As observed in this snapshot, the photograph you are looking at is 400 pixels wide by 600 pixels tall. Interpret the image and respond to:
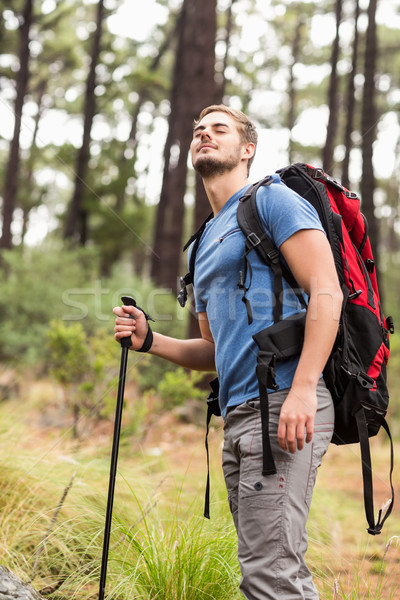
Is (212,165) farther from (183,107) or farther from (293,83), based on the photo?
(293,83)

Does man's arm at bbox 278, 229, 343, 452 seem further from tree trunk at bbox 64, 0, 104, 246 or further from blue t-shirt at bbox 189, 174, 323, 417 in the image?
tree trunk at bbox 64, 0, 104, 246

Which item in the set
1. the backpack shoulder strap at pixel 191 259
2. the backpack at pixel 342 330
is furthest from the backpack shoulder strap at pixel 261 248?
the backpack shoulder strap at pixel 191 259

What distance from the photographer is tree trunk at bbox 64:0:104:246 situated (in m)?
15.6

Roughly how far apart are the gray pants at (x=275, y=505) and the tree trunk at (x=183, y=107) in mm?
6391

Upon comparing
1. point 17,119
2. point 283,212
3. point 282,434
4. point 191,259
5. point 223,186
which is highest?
point 17,119

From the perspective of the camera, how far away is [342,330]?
2107 millimetres

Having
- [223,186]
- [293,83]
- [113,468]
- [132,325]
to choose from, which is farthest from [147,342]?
[293,83]

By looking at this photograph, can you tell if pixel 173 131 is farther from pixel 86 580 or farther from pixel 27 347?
pixel 86 580

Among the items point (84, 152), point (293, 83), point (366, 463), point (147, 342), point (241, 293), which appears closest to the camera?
point (366, 463)

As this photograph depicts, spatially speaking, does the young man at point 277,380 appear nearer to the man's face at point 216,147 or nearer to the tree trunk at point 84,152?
the man's face at point 216,147

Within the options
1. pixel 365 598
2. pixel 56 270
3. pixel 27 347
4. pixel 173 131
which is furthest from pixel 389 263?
pixel 365 598

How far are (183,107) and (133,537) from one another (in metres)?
7.23

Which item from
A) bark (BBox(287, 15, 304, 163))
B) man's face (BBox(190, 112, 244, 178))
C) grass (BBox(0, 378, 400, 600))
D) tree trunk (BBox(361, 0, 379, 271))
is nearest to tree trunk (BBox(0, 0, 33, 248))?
tree trunk (BBox(361, 0, 379, 271))

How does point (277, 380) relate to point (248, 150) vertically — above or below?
below
